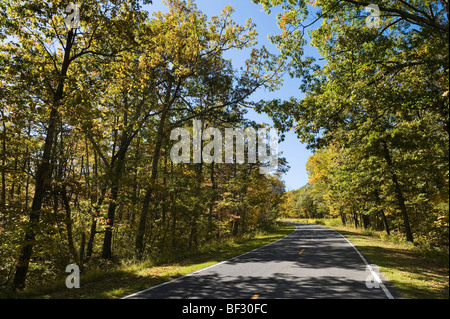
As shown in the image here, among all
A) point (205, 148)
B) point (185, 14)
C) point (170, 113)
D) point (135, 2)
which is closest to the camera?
point (135, 2)

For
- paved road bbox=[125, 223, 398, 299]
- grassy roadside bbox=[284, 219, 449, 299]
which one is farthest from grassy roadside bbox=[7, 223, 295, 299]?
grassy roadside bbox=[284, 219, 449, 299]

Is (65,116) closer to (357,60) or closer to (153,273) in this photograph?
(153,273)

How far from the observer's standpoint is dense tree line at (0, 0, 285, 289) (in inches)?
312

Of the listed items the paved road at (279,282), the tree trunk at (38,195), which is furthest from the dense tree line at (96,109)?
the paved road at (279,282)

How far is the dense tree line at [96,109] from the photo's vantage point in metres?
7.93

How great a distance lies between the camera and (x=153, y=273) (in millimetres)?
8984

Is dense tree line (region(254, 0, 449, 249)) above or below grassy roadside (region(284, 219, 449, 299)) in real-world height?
above

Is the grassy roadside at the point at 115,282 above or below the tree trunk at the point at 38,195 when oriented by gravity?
below

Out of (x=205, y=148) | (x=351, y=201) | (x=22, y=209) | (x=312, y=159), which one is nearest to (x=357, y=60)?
(x=22, y=209)

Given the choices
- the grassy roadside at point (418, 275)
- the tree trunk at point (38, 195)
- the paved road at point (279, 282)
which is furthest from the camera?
the tree trunk at point (38, 195)

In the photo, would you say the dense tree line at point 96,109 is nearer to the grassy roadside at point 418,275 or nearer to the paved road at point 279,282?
the paved road at point 279,282

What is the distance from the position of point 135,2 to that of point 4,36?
14.7ft

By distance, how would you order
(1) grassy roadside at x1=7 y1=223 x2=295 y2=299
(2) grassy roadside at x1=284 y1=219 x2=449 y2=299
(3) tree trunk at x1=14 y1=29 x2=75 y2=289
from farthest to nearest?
1. (3) tree trunk at x1=14 y1=29 x2=75 y2=289
2. (1) grassy roadside at x1=7 y1=223 x2=295 y2=299
3. (2) grassy roadside at x1=284 y1=219 x2=449 y2=299

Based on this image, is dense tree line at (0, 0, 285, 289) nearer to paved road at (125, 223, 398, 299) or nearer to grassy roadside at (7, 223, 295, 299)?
grassy roadside at (7, 223, 295, 299)
